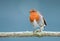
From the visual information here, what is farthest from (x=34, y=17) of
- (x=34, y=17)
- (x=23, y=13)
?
(x=23, y=13)

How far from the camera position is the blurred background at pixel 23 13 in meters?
2.86

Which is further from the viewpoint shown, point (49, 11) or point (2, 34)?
point (49, 11)

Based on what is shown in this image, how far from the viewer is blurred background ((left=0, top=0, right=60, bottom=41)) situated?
113 inches

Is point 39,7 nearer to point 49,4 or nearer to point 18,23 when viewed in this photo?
point 49,4

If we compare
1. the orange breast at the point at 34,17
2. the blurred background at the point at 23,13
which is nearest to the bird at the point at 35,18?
the orange breast at the point at 34,17

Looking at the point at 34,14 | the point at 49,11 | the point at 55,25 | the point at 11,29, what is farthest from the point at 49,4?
the point at 34,14

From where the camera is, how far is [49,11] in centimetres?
298

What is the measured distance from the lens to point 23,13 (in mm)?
2982

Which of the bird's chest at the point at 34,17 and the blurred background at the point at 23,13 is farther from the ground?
the blurred background at the point at 23,13

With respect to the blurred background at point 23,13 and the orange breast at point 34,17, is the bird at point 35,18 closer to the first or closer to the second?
the orange breast at point 34,17

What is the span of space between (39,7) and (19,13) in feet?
0.94

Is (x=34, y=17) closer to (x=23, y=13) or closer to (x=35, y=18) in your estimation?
(x=35, y=18)

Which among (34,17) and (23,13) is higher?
(23,13)

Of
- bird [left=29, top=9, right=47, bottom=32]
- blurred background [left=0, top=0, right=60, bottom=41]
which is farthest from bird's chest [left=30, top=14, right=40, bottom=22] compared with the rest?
blurred background [left=0, top=0, right=60, bottom=41]
